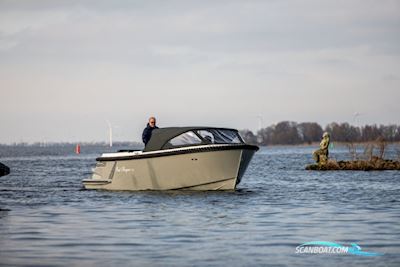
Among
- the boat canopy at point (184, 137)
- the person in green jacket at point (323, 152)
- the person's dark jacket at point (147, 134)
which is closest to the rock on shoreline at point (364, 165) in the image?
the person in green jacket at point (323, 152)

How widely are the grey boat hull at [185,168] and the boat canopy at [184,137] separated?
0.42 metres

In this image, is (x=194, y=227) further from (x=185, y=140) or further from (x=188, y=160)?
(x=185, y=140)

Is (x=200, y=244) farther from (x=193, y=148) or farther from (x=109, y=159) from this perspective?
(x=109, y=159)

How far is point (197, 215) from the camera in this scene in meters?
20.0

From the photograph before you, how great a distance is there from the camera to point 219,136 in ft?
89.0

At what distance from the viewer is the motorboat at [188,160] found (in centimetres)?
2625

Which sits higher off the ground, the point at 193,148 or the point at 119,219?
the point at 193,148

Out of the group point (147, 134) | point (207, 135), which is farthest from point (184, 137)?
point (147, 134)

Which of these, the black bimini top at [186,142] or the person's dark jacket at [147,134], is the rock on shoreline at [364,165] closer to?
the black bimini top at [186,142]

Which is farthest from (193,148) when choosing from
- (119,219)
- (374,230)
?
(374,230)

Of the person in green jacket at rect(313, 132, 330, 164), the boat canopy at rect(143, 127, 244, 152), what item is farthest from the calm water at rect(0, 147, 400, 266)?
the person in green jacket at rect(313, 132, 330, 164)

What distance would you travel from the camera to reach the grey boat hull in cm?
2625

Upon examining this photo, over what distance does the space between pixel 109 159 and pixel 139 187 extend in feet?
5.31

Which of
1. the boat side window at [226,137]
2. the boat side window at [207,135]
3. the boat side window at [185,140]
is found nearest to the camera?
the boat side window at [185,140]
